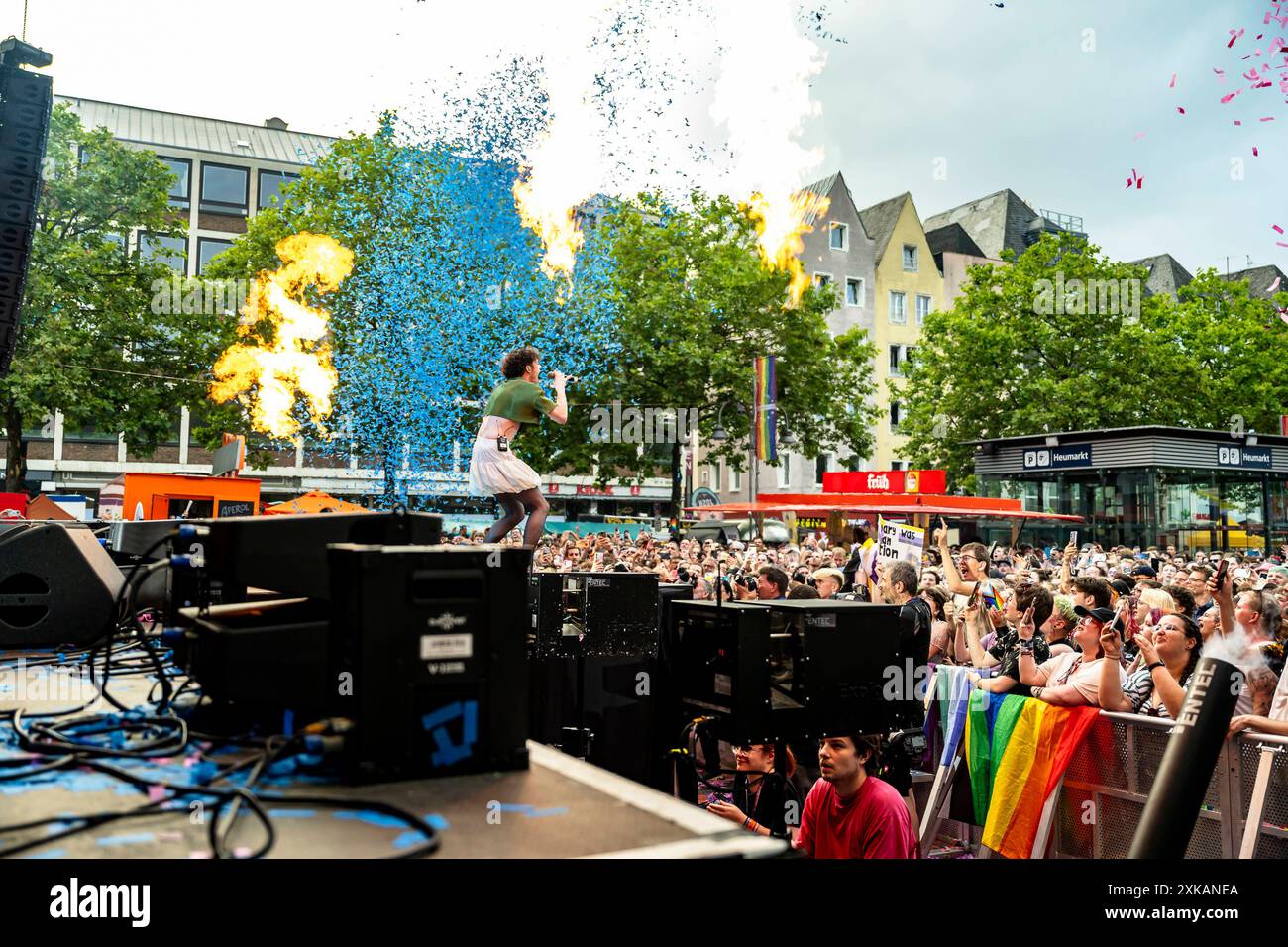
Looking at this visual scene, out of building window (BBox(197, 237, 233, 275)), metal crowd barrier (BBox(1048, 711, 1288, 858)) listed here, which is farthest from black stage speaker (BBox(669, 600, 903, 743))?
building window (BBox(197, 237, 233, 275))

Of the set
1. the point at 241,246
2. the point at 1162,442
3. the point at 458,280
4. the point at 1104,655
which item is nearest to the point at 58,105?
the point at 241,246

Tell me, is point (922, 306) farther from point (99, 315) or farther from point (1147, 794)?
point (1147, 794)

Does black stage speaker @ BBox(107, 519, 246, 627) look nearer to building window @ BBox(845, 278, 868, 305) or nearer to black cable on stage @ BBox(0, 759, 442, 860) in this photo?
black cable on stage @ BBox(0, 759, 442, 860)

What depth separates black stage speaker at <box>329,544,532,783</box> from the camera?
6.56 ft

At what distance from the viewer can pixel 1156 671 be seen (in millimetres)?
5246

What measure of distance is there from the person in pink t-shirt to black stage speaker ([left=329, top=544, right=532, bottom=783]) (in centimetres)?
228

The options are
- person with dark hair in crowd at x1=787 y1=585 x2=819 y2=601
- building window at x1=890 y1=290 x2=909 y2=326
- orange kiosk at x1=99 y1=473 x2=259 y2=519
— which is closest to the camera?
person with dark hair in crowd at x1=787 y1=585 x2=819 y2=601

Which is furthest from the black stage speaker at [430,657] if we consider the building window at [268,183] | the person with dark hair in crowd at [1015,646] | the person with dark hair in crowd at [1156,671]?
the building window at [268,183]

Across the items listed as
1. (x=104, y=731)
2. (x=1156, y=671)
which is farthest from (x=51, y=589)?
(x=1156, y=671)

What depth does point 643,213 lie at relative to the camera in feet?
96.0

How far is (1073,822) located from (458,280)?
16974 mm

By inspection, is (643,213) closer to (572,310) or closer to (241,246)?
(572,310)
